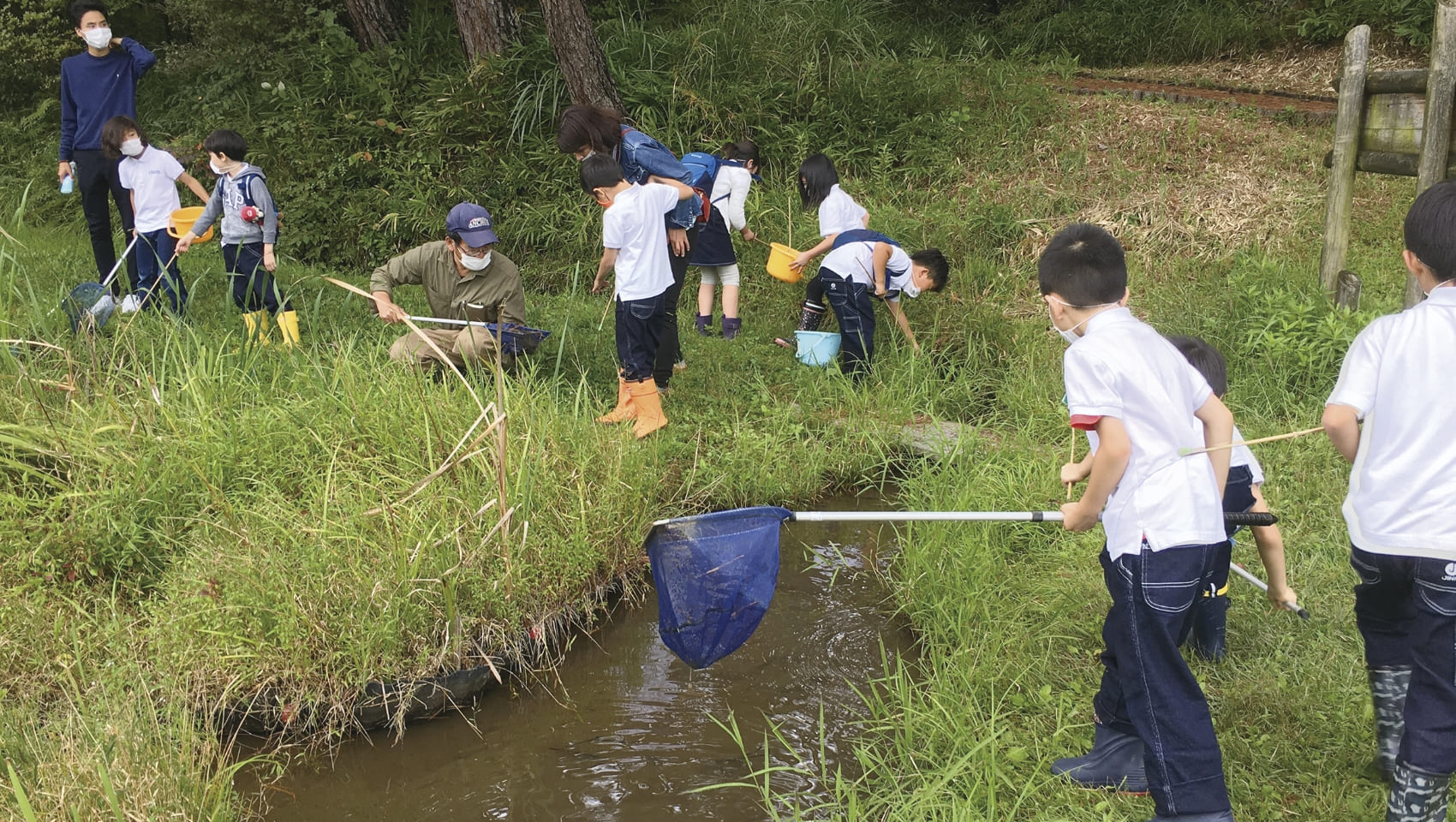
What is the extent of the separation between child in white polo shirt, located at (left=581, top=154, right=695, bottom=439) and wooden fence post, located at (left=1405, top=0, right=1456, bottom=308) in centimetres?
372

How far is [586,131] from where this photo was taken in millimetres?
5633

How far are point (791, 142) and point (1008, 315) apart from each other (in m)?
2.70

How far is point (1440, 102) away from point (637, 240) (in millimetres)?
4031

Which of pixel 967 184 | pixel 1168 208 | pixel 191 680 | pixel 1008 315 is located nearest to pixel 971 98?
pixel 967 184

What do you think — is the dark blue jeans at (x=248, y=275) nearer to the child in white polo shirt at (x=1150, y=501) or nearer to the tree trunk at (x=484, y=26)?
the tree trunk at (x=484, y=26)

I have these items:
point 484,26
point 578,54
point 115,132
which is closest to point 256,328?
point 115,132

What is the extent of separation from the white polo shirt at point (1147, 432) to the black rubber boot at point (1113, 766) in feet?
2.26

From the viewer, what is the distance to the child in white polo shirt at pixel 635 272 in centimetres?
540

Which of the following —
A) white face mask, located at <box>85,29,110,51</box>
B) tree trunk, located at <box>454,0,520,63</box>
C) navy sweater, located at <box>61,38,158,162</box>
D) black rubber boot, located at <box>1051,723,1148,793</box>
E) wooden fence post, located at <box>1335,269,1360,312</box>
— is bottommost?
black rubber boot, located at <box>1051,723,1148,793</box>

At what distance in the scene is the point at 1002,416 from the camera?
20.0ft

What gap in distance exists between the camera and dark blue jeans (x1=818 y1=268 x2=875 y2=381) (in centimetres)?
637

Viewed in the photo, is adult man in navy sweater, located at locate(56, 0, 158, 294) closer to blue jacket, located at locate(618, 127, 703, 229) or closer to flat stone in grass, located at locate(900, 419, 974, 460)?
blue jacket, located at locate(618, 127, 703, 229)

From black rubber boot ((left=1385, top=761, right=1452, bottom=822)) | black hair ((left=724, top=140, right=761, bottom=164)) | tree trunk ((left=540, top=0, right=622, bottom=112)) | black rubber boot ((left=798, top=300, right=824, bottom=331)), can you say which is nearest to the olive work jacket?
black rubber boot ((left=798, top=300, right=824, bottom=331))

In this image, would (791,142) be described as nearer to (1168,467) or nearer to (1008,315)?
(1008,315)
